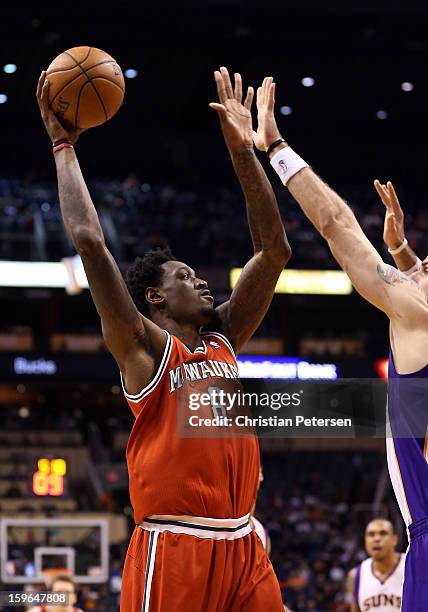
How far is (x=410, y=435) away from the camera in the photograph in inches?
143

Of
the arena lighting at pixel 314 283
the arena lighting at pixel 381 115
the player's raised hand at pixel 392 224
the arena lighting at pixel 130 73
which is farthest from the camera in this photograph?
the arena lighting at pixel 381 115

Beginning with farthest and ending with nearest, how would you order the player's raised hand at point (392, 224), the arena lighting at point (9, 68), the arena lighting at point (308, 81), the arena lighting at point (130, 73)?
the arena lighting at point (308, 81) < the arena lighting at point (130, 73) < the arena lighting at point (9, 68) < the player's raised hand at point (392, 224)

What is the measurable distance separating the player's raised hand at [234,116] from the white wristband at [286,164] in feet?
1.85

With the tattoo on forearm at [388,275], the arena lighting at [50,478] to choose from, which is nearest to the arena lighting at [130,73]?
the arena lighting at [50,478]

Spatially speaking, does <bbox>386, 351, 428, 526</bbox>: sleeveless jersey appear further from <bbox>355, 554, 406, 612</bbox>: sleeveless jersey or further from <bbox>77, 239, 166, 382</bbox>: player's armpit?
<bbox>355, 554, 406, 612</bbox>: sleeveless jersey

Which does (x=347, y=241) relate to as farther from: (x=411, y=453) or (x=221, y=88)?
(x=221, y=88)

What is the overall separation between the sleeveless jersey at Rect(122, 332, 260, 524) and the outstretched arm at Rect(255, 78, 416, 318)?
2.43 feet

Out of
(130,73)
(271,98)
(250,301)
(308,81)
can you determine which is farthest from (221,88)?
(308,81)

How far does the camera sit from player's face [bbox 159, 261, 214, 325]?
438 cm

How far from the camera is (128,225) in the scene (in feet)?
76.9

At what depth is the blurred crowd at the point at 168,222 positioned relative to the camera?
72.0 ft

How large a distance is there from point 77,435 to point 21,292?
343 centimetres

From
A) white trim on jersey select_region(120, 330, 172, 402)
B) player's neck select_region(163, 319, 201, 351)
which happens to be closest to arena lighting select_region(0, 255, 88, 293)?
player's neck select_region(163, 319, 201, 351)

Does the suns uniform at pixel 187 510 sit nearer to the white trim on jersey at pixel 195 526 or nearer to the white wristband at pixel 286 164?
the white trim on jersey at pixel 195 526
